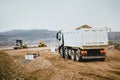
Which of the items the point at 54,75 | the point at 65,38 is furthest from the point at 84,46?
the point at 54,75

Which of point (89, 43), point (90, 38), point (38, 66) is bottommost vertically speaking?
point (38, 66)

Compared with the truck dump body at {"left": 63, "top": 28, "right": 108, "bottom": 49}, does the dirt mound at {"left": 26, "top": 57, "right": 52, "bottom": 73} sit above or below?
below

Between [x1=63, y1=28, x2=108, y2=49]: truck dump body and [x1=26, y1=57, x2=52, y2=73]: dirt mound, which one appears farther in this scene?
[x1=63, y1=28, x2=108, y2=49]: truck dump body

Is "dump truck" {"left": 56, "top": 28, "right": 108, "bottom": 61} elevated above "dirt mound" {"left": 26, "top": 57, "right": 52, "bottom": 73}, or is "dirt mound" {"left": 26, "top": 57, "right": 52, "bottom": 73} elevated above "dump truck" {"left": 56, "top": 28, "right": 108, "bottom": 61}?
"dump truck" {"left": 56, "top": 28, "right": 108, "bottom": 61}

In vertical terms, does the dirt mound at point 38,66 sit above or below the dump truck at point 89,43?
below

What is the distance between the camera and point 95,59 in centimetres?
2561

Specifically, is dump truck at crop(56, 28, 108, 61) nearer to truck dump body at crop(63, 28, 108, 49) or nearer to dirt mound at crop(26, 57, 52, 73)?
truck dump body at crop(63, 28, 108, 49)

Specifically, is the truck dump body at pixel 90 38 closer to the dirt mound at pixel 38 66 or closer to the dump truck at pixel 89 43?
the dump truck at pixel 89 43

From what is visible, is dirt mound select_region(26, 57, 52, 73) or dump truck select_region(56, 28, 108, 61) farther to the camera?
dump truck select_region(56, 28, 108, 61)

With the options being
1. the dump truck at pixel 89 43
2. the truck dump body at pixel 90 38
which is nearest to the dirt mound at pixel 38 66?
the dump truck at pixel 89 43

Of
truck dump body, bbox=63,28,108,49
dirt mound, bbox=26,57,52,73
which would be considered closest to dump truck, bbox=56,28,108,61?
truck dump body, bbox=63,28,108,49

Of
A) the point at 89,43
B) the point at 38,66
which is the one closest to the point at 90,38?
the point at 89,43

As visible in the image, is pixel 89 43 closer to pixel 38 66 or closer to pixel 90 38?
pixel 90 38

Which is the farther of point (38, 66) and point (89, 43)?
point (89, 43)
